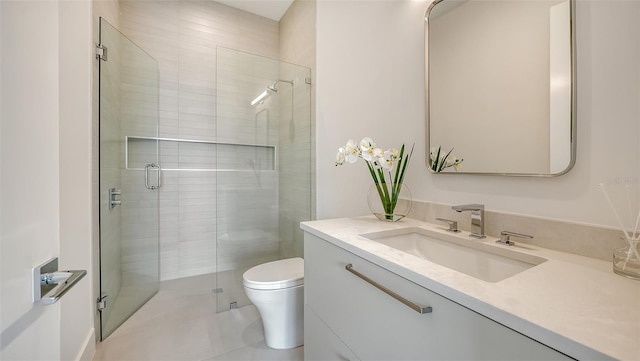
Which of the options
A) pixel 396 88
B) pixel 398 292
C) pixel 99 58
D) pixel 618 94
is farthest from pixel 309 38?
pixel 398 292

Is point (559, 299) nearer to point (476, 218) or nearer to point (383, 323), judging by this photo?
point (383, 323)

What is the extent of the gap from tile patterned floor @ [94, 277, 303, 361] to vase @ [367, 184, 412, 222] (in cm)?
99

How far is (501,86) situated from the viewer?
109 cm

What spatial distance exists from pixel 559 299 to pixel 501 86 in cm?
88

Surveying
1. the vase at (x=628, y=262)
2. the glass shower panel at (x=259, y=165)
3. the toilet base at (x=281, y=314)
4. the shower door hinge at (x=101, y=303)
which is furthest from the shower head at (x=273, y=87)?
the vase at (x=628, y=262)

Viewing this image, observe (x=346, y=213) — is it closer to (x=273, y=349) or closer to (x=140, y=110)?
(x=273, y=349)

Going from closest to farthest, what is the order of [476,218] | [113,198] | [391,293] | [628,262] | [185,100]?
[628,262]
[391,293]
[476,218]
[113,198]
[185,100]

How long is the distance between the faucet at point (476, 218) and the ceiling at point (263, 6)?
269cm

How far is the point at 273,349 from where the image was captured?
1610mm

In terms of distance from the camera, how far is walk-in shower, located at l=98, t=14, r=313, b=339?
208cm

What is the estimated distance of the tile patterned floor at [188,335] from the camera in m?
1.55

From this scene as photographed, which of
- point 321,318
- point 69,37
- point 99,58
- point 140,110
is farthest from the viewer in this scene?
point 140,110

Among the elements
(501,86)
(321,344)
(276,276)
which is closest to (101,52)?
(276,276)

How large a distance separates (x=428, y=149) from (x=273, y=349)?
151 centimetres
